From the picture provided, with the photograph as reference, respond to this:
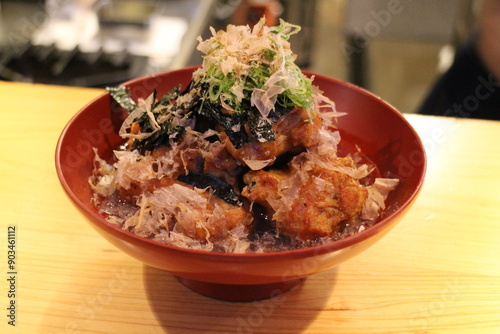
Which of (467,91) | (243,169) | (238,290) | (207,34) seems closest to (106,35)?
(207,34)

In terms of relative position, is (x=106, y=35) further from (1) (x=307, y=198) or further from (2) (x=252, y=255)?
(2) (x=252, y=255)

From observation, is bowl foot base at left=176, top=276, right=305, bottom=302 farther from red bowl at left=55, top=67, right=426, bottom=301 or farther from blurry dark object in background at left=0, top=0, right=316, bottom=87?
blurry dark object in background at left=0, top=0, right=316, bottom=87

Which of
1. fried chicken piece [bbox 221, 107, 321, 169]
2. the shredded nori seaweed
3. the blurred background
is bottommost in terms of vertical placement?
the blurred background

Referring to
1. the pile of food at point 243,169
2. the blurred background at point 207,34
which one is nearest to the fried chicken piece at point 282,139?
the pile of food at point 243,169

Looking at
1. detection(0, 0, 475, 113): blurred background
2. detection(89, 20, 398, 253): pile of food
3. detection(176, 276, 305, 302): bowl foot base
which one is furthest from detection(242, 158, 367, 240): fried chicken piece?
detection(0, 0, 475, 113): blurred background

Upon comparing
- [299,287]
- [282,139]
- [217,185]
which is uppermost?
[282,139]

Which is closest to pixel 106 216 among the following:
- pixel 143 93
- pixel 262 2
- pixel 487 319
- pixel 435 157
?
pixel 143 93
